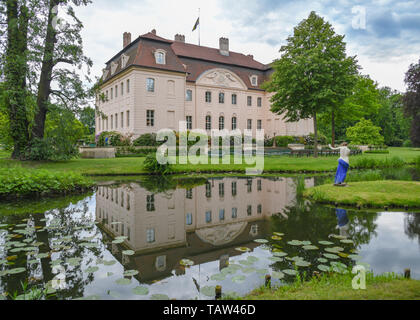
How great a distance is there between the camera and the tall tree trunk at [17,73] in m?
15.0

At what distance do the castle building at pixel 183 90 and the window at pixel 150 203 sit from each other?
19.8 metres

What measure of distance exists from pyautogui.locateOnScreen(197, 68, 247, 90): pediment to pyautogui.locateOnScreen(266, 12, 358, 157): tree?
1260 centimetres

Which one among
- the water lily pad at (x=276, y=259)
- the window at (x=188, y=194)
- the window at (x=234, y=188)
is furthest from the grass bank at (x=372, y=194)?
the water lily pad at (x=276, y=259)

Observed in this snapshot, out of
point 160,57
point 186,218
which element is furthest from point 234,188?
point 160,57

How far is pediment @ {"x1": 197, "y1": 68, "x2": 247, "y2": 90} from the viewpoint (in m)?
34.2

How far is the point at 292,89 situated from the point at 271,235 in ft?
60.0

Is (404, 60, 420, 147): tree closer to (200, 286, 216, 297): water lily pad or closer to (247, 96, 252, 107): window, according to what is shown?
(247, 96, 252, 107): window

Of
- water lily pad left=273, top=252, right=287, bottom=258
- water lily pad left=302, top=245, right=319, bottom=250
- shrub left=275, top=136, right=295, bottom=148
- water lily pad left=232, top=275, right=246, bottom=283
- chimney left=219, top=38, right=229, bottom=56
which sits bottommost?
water lily pad left=232, top=275, right=246, bottom=283

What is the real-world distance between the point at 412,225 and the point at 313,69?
17266 mm

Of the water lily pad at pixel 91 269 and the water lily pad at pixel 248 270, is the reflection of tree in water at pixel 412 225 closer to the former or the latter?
the water lily pad at pixel 248 270

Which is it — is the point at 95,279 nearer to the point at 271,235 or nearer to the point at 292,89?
the point at 271,235

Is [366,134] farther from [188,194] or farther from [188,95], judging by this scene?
[188,194]

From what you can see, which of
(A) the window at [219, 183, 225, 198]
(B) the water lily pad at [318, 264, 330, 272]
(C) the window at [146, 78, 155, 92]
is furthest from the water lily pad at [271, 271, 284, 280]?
(C) the window at [146, 78, 155, 92]

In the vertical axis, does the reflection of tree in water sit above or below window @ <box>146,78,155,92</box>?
below
